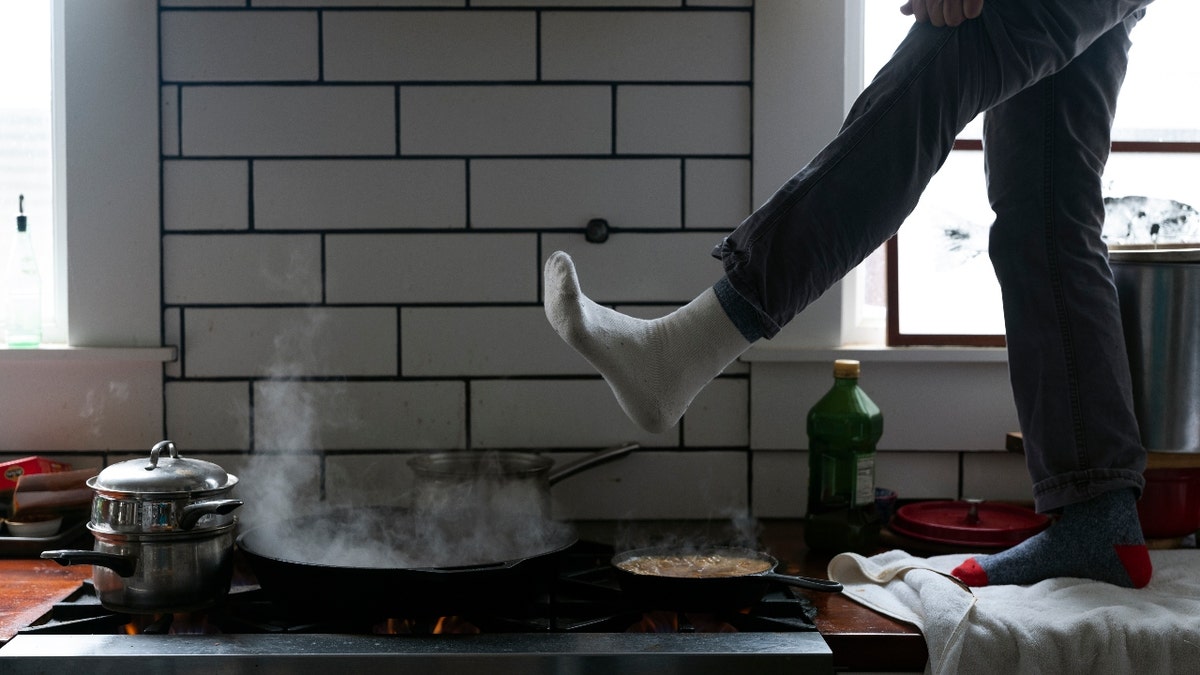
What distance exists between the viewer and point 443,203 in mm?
1831

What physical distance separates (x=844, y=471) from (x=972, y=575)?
0.26 metres

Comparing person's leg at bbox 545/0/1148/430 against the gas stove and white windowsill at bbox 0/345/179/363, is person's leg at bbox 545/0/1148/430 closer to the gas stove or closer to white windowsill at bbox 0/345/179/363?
the gas stove

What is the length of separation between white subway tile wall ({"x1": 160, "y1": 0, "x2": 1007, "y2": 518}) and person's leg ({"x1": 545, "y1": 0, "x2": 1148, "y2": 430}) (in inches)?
22.1

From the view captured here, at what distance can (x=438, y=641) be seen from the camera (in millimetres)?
1210

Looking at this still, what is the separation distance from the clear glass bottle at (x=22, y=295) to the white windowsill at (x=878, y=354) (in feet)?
4.03

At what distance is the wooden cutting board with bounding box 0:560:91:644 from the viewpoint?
1288 millimetres

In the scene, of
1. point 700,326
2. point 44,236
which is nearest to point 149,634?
point 700,326

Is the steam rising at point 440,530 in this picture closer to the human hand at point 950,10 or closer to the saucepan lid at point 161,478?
the saucepan lid at point 161,478

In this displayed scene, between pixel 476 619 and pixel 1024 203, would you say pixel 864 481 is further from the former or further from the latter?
pixel 476 619

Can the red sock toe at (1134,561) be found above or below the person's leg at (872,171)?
below

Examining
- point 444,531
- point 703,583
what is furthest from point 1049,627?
point 444,531

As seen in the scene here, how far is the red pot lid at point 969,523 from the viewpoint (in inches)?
64.0

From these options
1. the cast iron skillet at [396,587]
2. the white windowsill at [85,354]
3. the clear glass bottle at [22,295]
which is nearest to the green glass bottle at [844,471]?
the cast iron skillet at [396,587]

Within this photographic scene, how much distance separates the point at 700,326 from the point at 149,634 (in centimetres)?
74
